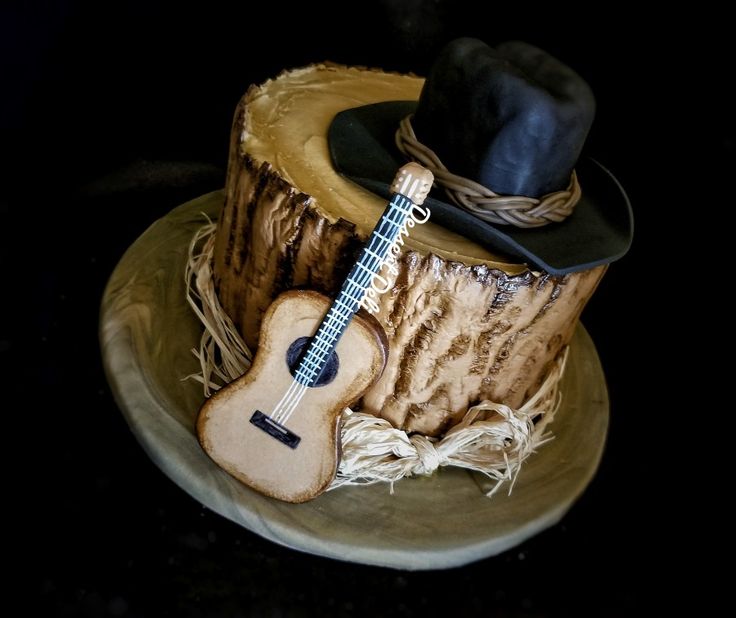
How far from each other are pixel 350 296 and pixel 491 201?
32 centimetres

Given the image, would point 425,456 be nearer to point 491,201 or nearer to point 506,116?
point 491,201

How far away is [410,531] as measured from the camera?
4.51 ft

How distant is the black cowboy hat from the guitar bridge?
0.45 meters

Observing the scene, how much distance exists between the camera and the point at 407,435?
1.50 m

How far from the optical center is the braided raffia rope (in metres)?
1.33

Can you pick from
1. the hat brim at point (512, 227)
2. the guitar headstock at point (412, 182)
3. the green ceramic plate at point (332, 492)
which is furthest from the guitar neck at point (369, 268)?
the green ceramic plate at point (332, 492)

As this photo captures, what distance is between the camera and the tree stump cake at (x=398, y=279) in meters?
1.28

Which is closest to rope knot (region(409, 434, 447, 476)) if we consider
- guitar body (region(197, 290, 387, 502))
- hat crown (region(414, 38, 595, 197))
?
guitar body (region(197, 290, 387, 502))

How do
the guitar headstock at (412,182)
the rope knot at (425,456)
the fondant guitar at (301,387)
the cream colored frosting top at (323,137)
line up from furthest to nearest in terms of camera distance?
1. the rope knot at (425,456)
2. the cream colored frosting top at (323,137)
3. the fondant guitar at (301,387)
4. the guitar headstock at (412,182)

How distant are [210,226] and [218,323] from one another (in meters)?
0.33

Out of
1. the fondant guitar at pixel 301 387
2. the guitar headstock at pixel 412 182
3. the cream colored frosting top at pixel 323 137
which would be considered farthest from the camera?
the cream colored frosting top at pixel 323 137

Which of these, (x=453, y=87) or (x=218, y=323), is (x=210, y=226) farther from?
(x=453, y=87)

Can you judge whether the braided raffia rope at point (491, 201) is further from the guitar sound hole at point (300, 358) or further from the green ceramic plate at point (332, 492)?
the green ceramic plate at point (332, 492)

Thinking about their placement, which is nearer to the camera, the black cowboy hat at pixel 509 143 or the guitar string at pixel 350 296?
the guitar string at pixel 350 296
